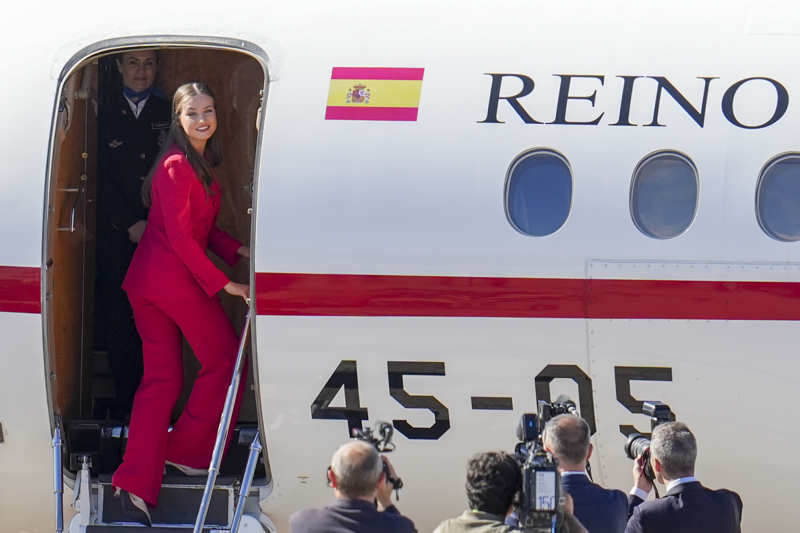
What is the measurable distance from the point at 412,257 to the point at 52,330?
6.81 feet

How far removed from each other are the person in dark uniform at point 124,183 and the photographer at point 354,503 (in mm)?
2988

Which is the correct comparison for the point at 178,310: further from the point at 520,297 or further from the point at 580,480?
the point at 580,480

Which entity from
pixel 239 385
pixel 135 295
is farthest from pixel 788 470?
pixel 135 295

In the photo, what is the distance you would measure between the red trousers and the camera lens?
7.25 feet

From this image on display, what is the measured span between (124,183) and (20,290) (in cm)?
124

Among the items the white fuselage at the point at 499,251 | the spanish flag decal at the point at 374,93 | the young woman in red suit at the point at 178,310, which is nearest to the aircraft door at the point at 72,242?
the white fuselage at the point at 499,251

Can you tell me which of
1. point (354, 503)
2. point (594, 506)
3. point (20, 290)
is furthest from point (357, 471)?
point (20, 290)

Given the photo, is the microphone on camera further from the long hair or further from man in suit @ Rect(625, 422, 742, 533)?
the long hair

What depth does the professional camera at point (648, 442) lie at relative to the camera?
218 inches

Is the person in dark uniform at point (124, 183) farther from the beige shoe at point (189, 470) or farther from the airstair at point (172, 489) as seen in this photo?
the beige shoe at point (189, 470)

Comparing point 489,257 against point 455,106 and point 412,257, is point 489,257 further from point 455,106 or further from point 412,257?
point 455,106

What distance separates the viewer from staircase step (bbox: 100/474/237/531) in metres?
6.68

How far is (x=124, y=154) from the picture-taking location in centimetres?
754

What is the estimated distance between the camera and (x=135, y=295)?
677 centimetres
